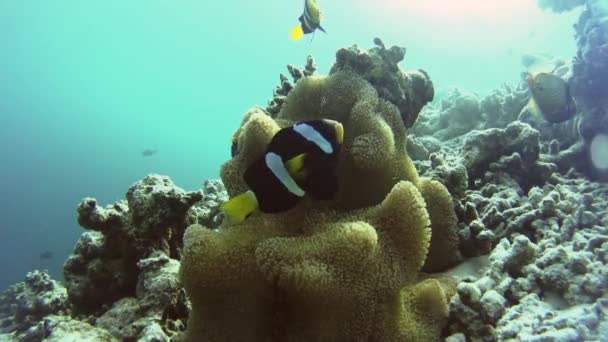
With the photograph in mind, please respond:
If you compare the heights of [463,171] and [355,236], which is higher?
[463,171]

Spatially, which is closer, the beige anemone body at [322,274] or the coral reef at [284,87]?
the beige anemone body at [322,274]

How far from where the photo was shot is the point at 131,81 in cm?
11438

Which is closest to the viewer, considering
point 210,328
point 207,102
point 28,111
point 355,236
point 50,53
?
point 355,236

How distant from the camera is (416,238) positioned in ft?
6.64

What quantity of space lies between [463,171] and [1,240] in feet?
156

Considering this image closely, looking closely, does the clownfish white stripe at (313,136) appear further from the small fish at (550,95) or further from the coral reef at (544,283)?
the small fish at (550,95)

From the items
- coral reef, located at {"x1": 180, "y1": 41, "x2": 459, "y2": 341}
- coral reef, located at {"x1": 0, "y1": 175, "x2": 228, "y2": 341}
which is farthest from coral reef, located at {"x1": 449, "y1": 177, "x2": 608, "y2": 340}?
coral reef, located at {"x1": 0, "y1": 175, "x2": 228, "y2": 341}

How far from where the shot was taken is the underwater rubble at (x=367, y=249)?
6.16 feet

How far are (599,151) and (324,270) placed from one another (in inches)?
131

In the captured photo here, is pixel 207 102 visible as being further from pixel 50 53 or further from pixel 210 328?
pixel 210 328

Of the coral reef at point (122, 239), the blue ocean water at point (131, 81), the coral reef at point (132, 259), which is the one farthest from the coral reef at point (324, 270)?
the blue ocean water at point (131, 81)

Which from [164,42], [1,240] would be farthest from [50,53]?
[1,240]

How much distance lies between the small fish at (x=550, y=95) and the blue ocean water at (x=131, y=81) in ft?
91.2

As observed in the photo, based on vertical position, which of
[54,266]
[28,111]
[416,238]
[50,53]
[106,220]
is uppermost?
[50,53]
